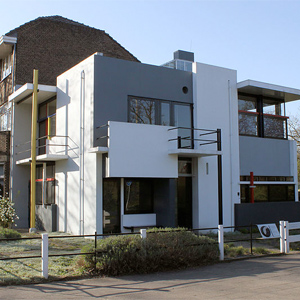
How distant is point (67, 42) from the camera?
2366cm

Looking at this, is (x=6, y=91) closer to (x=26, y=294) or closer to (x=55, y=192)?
(x=55, y=192)

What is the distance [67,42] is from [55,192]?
9759 mm

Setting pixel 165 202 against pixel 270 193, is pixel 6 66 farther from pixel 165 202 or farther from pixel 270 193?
pixel 270 193

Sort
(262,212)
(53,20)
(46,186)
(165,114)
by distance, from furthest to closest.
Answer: (53,20)
(46,186)
(262,212)
(165,114)

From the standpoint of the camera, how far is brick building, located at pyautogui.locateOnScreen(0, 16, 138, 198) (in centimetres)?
2102

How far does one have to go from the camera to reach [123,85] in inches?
626

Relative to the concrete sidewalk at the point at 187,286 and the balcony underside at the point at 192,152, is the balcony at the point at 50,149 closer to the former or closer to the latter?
the balcony underside at the point at 192,152

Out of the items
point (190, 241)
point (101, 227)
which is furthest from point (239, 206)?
point (190, 241)

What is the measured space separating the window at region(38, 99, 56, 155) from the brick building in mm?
1771

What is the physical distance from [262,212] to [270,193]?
155 cm

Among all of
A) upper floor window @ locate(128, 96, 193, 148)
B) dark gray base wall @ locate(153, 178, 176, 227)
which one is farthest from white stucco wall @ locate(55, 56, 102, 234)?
dark gray base wall @ locate(153, 178, 176, 227)

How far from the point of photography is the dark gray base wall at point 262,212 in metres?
18.0

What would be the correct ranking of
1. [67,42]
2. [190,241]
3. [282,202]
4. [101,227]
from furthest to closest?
[67,42] < [282,202] < [101,227] < [190,241]

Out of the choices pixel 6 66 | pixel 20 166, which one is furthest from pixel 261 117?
pixel 6 66
